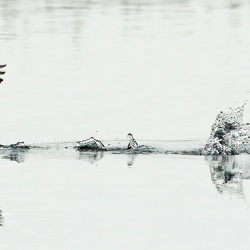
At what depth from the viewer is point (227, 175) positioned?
13695 millimetres

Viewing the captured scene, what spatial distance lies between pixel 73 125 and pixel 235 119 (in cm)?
232

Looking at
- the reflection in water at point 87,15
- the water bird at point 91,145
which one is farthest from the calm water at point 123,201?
the reflection in water at point 87,15

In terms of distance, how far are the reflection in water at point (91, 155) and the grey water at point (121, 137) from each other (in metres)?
0.02

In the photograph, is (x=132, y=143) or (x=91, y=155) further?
(x=132, y=143)

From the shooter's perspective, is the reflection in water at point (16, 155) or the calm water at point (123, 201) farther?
the reflection in water at point (16, 155)

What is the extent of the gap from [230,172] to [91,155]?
2000 millimetres

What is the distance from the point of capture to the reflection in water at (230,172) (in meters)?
12.8

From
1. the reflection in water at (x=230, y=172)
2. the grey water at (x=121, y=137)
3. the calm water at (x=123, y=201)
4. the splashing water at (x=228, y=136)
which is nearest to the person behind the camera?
the calm water at (x=123, y=201)

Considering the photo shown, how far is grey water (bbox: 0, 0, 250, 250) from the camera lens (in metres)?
10.8

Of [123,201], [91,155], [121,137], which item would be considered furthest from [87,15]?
[123,201]

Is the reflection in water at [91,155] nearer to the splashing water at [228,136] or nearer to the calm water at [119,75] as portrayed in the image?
the calm water at [119,75]

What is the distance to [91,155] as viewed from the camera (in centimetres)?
1517

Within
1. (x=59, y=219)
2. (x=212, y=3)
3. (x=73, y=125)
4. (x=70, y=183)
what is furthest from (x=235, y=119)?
(x=212, y=3)

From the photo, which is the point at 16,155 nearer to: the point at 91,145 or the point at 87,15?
the point at 91,145
